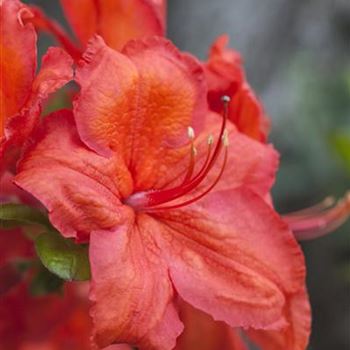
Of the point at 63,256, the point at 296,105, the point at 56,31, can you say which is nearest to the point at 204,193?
the point at 63,256

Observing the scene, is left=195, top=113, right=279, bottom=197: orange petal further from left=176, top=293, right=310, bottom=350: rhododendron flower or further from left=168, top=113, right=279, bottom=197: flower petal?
left=176, top=293, right=310, bottom=350: rhododendron flower

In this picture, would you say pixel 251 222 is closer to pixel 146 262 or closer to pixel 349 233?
pixel 146 262

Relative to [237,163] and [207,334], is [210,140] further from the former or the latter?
[207,334]

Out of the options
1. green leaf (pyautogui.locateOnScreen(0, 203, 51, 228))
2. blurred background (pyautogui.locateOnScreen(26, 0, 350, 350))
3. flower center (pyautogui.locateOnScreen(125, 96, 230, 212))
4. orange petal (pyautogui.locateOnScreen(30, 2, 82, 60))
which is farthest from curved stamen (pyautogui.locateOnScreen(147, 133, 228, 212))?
blurred background (pyautogui.locateOnScreen(26, 0, 350, 350))

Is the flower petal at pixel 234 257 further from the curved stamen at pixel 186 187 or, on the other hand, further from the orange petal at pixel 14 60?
the orange petal at pixel 14 60

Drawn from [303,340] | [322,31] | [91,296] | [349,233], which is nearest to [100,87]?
[91,296]
